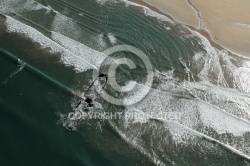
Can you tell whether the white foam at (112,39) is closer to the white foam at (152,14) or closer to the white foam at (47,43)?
the white foam at (47,43)

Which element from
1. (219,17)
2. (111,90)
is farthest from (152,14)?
(111,90)

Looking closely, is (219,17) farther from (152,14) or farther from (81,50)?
(81,50)

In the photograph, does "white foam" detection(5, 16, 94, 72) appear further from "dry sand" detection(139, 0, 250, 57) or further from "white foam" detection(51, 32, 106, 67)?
"dry sand" detection(139, 0, 250, 57)

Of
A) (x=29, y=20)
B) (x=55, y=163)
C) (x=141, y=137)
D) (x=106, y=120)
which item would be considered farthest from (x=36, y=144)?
(x=29, y=20)

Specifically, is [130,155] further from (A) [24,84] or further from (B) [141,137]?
(A) [24,84]

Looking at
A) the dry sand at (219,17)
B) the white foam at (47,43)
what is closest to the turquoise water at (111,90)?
the white foam at (47,43)

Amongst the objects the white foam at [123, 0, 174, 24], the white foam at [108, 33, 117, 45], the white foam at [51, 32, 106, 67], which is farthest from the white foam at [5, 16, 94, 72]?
the white foam at [123, 0, 174, 24]
